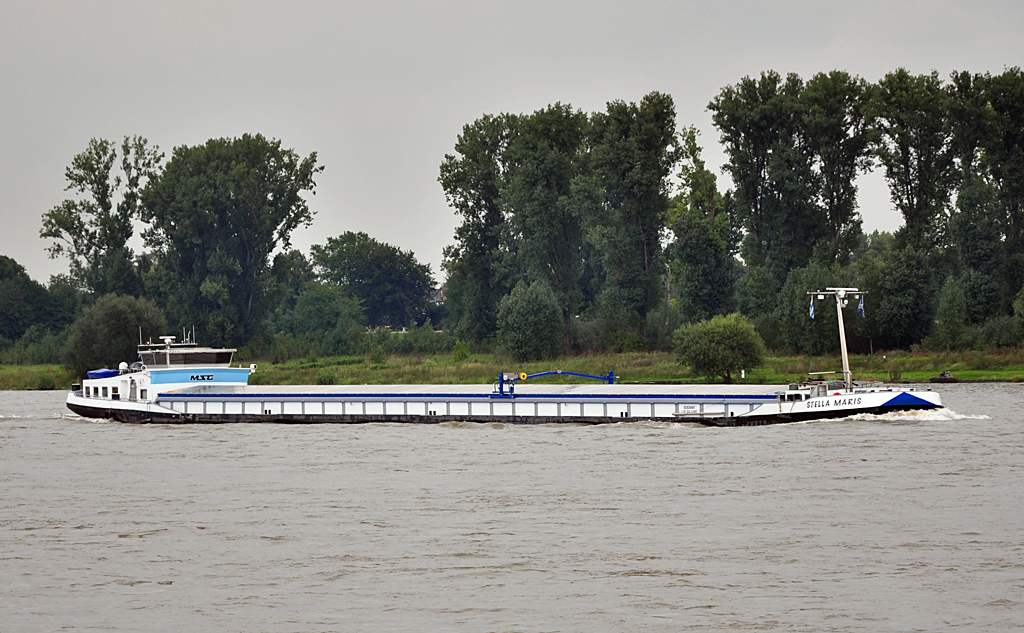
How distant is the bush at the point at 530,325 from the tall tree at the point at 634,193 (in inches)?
230

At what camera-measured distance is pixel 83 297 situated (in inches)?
4737

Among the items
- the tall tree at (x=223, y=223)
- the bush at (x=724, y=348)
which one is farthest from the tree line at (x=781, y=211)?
the tall tree at (x=223, y=223)

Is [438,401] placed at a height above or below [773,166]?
below

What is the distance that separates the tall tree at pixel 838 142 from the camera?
90.8 m

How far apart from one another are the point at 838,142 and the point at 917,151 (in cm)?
634

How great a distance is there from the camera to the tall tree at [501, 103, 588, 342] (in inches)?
4181

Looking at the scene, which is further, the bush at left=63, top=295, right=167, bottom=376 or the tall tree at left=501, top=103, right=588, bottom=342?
the tall tree at left=501, top=103, right=588, bottom=342

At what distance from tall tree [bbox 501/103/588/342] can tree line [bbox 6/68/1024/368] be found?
0.22 m

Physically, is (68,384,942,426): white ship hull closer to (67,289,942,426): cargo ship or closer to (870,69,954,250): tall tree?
(67,289,942,426): cargo ship

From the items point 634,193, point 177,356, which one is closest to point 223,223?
point 634,193

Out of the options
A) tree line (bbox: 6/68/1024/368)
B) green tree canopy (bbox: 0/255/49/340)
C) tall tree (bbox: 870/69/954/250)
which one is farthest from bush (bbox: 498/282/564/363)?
green tree canopy (bbox: 0/255/49/340)

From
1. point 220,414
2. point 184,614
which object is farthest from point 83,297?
point 184,614

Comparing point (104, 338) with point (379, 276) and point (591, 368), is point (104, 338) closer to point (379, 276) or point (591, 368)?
point (591, 368)

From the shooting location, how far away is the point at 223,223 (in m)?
117
